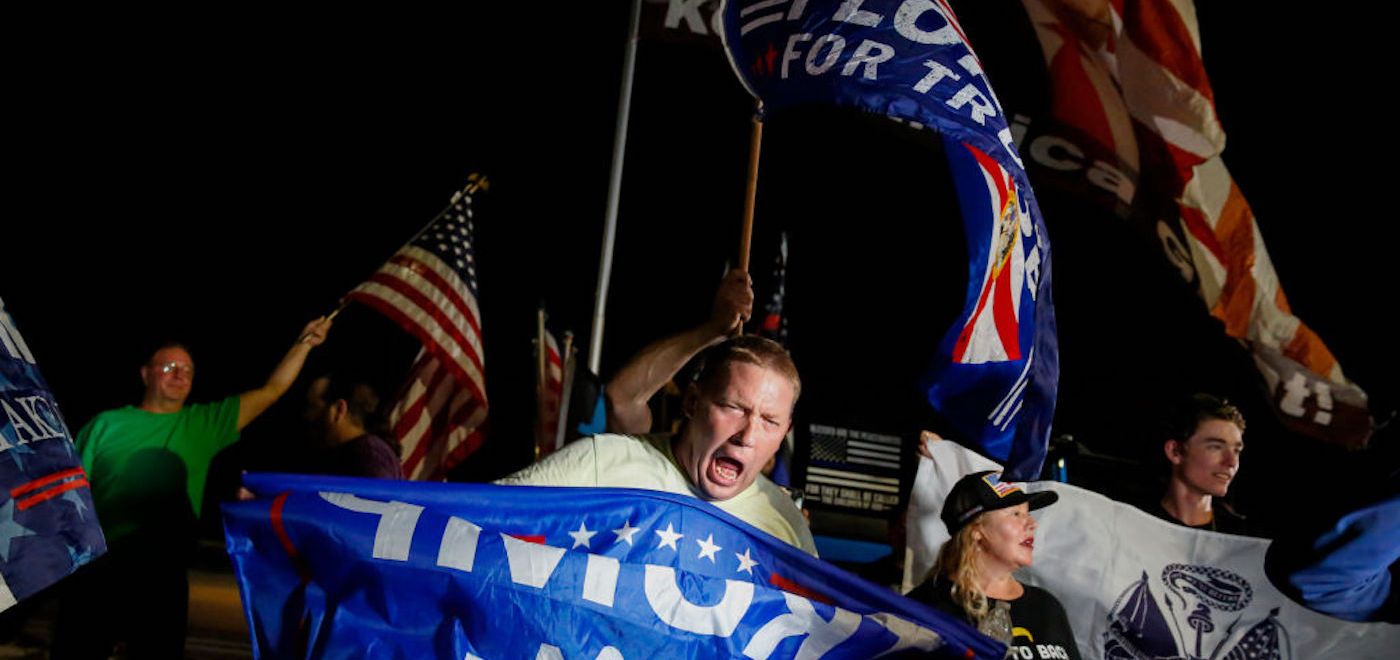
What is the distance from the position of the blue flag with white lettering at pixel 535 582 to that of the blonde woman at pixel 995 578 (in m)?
0.58

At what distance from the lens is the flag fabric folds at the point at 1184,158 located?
5410 mm

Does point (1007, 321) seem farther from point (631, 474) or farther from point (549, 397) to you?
point (549, 397)

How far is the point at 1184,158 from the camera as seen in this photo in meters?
5.49

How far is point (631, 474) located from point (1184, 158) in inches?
166

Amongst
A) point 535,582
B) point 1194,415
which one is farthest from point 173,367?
point 1194,415

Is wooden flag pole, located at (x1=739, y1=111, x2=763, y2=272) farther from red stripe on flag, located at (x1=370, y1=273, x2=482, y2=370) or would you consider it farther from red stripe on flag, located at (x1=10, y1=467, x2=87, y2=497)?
red stripe on flag, located at (x1=370, y1=273, x2=482, y2=370)

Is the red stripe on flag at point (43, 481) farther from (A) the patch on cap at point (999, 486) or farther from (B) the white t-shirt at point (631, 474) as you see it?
(A) the patch on cap at point (999, 486)

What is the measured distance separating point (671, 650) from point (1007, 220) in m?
2.43

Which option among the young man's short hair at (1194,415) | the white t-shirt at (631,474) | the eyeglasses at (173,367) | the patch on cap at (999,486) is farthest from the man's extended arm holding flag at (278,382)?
the young man's short hair at (1194,415)

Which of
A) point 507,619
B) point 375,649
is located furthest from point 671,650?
point 375,649

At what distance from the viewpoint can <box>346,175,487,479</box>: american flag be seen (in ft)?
21.6

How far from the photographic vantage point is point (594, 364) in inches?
247

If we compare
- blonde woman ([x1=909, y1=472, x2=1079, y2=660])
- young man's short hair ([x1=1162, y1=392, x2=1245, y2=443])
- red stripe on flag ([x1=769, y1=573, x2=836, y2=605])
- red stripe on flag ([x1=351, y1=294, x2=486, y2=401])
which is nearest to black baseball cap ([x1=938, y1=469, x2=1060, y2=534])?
blonde woman ([x1=909, y1=472, x2=1079, y2=660])

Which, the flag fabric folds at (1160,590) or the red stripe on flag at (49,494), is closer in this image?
the red stripe on flag at (49,494)
